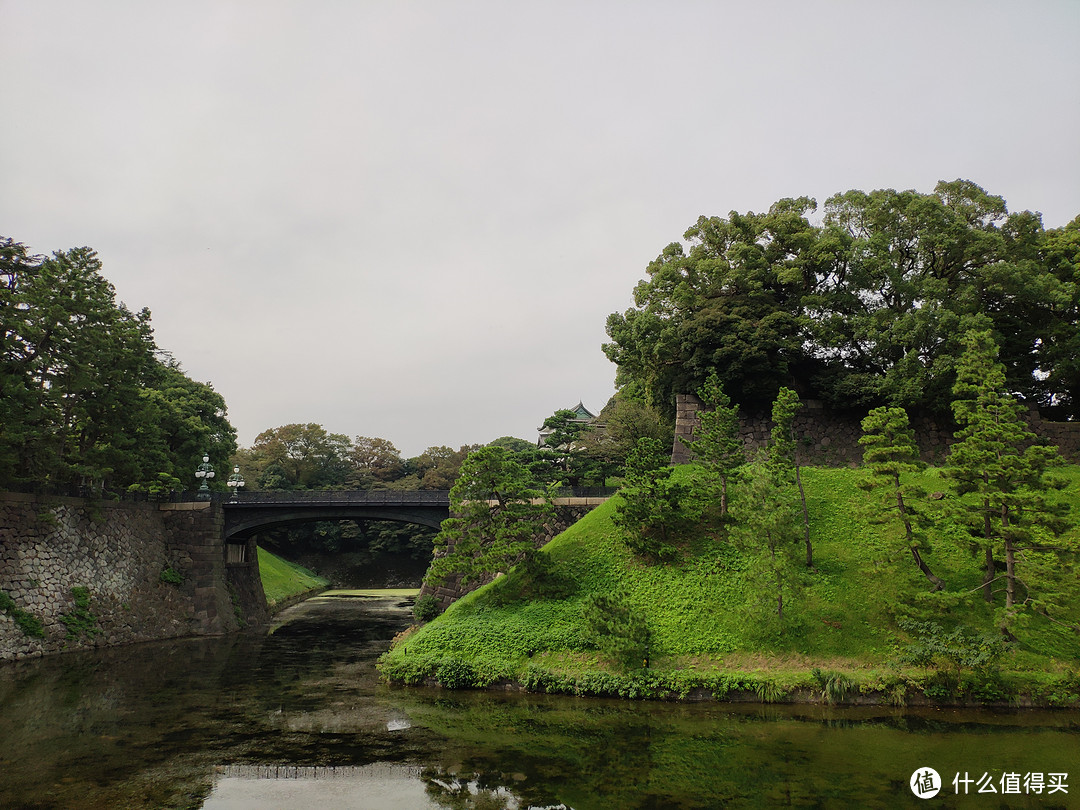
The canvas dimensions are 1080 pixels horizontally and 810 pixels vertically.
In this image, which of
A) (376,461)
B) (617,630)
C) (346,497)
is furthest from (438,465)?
(617,630)

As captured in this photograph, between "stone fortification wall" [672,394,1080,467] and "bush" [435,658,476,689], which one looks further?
"stone fortification wall" [672,394,1080,467]

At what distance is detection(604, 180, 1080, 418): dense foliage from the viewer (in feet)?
113

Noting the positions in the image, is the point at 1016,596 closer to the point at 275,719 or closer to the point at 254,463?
the point at 275,719

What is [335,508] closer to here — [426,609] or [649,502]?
[426,609]

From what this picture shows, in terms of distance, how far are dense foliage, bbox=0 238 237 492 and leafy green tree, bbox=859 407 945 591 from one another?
3612 centimetres

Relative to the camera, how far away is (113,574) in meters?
34.3

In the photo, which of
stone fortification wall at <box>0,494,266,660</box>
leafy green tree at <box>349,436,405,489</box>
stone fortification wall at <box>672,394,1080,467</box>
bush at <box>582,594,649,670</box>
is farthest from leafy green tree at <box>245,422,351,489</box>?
bush at <box>582,594,649,670</box>

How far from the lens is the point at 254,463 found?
83.8 m

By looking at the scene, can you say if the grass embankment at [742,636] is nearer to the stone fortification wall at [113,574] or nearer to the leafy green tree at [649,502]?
the leafy green tree at [649,502]

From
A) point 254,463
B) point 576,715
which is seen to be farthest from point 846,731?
point 254,463

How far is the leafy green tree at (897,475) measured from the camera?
22516mm

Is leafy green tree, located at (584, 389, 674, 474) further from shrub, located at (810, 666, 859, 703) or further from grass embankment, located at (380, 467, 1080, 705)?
shrub, located at (810, 666, 859, 703)

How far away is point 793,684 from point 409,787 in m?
13.3

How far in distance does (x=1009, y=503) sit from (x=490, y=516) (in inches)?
760
